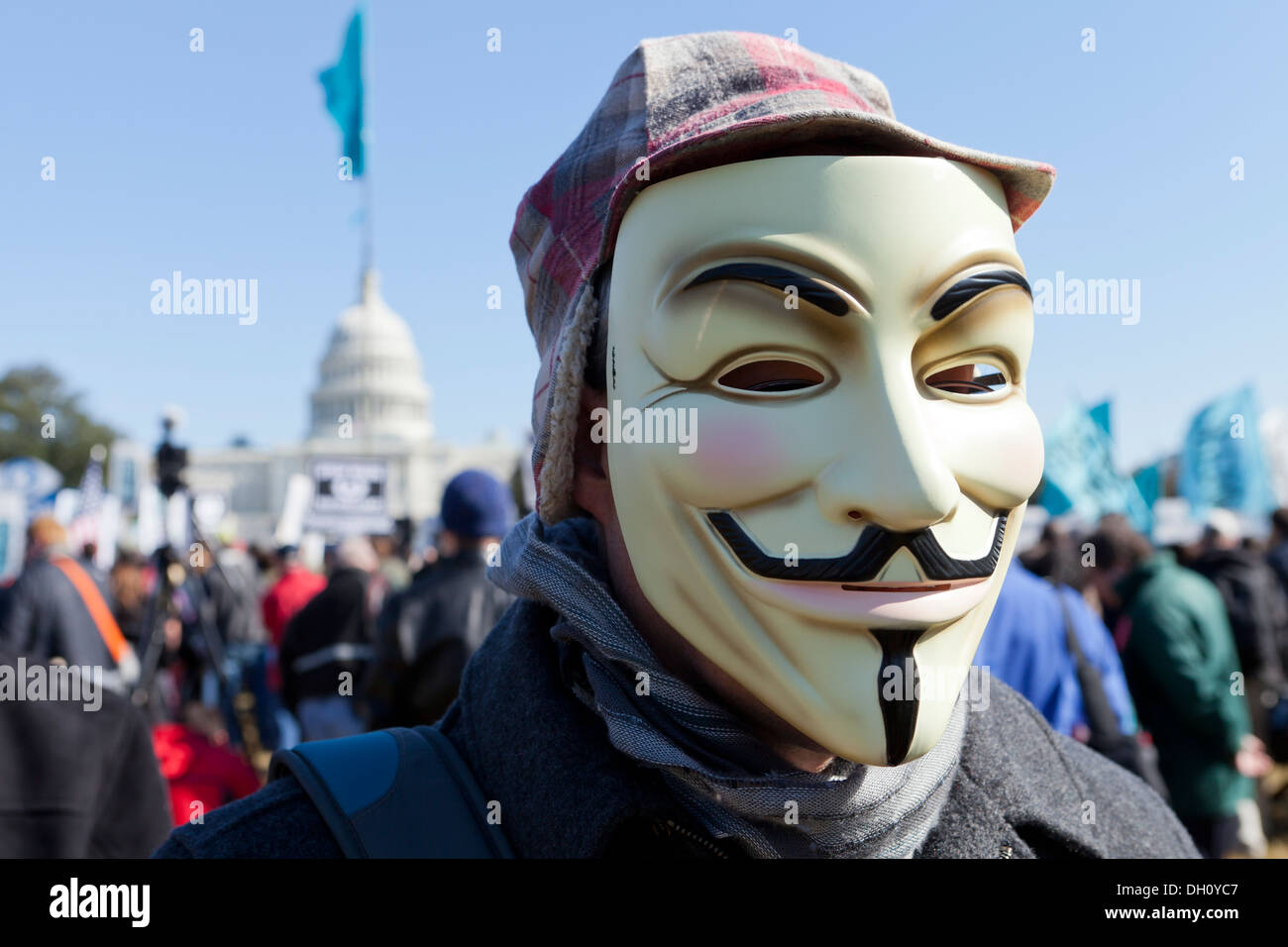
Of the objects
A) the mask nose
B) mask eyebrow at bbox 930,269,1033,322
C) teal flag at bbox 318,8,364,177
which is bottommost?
the mask nose

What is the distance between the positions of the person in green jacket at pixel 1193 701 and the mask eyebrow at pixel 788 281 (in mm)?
4016

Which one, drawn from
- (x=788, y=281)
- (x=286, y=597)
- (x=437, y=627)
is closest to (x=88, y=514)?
(x=286, y=597)

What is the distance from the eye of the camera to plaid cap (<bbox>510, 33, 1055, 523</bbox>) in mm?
1264

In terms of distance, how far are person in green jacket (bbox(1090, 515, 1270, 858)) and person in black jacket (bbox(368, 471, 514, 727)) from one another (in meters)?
2.93

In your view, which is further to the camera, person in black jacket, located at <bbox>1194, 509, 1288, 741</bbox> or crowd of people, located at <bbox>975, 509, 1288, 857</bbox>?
person in black jacket, located at <bbox>1194, 509, 1288, 741</bbox>

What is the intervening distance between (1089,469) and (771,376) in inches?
214

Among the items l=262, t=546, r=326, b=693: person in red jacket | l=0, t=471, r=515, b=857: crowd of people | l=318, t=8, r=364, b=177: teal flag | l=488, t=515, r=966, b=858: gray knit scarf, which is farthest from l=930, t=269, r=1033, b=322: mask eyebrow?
l=318, t=8, r=364, b=177: teal flag

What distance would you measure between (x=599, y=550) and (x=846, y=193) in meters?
0.65

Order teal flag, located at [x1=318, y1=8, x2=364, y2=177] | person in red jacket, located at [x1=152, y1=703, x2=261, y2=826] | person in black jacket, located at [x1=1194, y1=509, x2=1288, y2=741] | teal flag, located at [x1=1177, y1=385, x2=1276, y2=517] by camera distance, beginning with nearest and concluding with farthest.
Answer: person in red jacket, located at [x1=152, y1=703, x2=261, y2=826] < person in black jacket, located at [x1=1194, y1=509, x2=1288, y2=741] < teal flag, located at [x1=1177, y1=385, x2=1276, y2=517] < teal flag, located at [x1=318, y1=8, x2=364, y2=177]

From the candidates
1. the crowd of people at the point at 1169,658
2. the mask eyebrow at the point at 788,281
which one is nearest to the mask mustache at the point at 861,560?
the mask eyebrow at the point at 788,281

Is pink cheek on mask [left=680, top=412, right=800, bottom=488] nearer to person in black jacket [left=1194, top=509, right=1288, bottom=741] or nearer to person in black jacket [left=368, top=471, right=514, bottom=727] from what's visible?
person in black jacket [left=368, top=471, right=514, bottom=727]

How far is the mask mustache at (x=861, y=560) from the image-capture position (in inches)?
46.9

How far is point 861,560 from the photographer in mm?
1191
